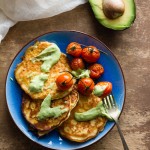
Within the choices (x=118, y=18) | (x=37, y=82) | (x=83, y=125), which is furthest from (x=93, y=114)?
(x=118, y=18)

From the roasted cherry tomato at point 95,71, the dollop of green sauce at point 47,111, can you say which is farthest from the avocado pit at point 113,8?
the dollop of green sauce at point 47,111

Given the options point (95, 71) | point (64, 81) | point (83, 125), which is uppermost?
point (64, 81)

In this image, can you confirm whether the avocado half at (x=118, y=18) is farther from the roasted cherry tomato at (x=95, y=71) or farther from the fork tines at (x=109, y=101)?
the fork tines at (x=109, y=101)

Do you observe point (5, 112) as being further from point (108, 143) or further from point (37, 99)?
point (108, 143)

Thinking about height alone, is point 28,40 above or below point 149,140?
above

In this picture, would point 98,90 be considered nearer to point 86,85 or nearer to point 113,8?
point 86,85

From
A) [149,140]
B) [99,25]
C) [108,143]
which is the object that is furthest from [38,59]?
[149,140]
